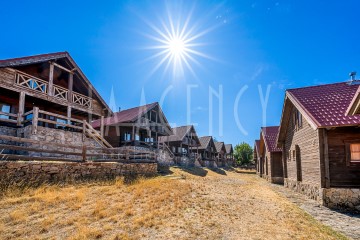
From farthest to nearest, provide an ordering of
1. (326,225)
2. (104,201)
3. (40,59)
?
(40,59)
(104,201)
(326,225)

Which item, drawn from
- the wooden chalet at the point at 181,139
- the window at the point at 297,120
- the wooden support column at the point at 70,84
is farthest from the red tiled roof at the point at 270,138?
the wooden support column at the point at 70,84

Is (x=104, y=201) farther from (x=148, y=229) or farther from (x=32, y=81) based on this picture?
(x=32, y=81)

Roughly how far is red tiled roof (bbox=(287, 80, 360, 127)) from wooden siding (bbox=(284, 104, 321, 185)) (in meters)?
0.95

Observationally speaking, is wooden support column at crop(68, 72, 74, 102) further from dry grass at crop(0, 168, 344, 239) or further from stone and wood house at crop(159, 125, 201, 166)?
stone and wood house at crop(159, 125, 201, 166)

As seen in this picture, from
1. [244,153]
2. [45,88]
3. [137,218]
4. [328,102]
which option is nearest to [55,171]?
[137,218]

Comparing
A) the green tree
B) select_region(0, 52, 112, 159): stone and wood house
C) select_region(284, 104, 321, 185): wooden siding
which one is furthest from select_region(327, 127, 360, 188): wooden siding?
the green tree

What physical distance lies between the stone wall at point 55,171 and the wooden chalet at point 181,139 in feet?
74.0

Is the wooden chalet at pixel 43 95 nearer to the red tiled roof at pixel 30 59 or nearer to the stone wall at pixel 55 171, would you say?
the red tiled roof at pixel 30 59

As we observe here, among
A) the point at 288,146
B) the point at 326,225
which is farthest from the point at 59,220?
the point at 288,146

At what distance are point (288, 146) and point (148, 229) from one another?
15.4 meters

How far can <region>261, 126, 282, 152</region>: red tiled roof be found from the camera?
21.4 metres

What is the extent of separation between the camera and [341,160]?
33.7 feet

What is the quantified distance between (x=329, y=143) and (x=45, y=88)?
64.6 feet

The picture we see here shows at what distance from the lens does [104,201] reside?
7.31 meters
